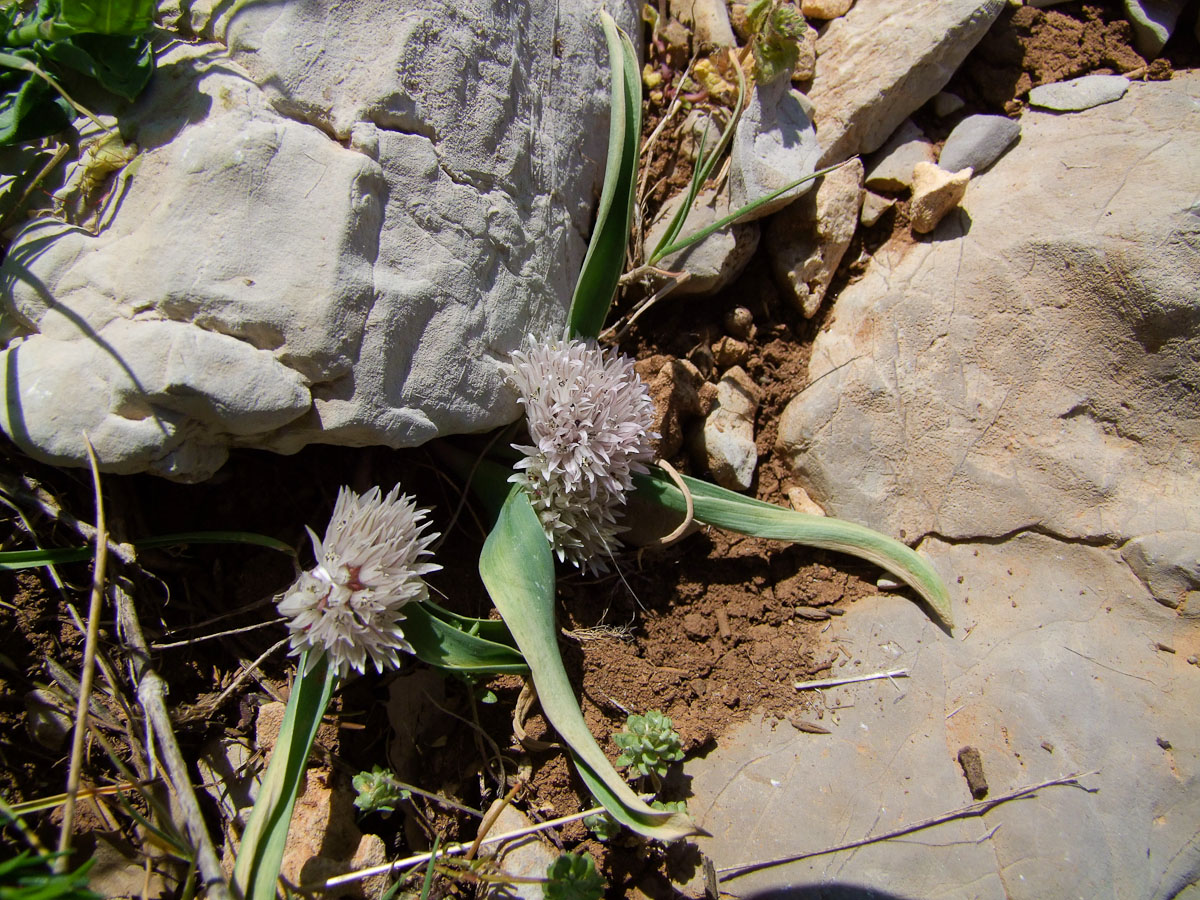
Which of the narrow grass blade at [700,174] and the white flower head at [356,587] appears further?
the narrow grass blade at [700,174]

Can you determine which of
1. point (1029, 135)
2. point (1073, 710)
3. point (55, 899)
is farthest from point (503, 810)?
point (1029, 135)

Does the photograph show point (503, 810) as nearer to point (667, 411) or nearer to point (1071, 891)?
point (667, 411)

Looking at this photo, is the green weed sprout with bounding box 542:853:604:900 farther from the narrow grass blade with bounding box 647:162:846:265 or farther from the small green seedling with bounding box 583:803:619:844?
the narrow grass blade with bounding box 647:162:846:265

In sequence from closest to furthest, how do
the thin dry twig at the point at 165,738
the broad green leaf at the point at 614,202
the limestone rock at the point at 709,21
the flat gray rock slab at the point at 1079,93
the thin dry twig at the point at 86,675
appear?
the thin dry twig at the point at 86,675
the thin dry twig at the point at 165,738
the broad green leaf at the point at 614,202
the flat gray rock slab at the point at 1079,93
the limestone rock at the point at 709,21

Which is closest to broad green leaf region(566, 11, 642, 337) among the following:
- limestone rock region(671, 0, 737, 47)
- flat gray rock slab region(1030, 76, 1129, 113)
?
limestone rock region(671, 0, 737, 47)

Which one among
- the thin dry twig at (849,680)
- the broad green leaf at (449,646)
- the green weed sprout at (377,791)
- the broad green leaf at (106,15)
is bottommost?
the thin dry twig at (849,680)

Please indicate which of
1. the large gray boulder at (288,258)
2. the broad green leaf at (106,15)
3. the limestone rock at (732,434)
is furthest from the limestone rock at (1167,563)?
the broad green leaf at (106,15)

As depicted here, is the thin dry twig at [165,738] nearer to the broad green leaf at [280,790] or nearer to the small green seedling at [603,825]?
the broad green leaf at [280,790]
